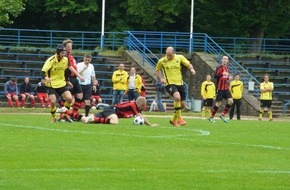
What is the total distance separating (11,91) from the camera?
4644 cm

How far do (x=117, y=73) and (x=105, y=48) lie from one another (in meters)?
17.6

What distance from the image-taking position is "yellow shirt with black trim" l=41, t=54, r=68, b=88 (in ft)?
86.6

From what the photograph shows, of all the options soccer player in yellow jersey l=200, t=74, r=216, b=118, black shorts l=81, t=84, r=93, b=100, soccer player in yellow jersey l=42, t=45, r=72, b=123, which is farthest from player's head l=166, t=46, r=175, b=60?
soccer player in yellow jersey l=200, t=74, r=216, b=118

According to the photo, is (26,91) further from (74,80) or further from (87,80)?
(74,80)

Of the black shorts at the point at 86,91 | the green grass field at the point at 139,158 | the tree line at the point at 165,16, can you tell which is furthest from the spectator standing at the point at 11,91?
the green grass field at the point at 139,158

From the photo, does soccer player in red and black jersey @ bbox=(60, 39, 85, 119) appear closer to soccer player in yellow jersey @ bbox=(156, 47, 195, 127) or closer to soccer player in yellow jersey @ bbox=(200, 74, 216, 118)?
soccer player in yellow jersey @ bbox=(156, 47, 195, 127)

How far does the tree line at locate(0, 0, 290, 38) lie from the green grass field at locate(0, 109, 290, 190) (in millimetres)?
37196

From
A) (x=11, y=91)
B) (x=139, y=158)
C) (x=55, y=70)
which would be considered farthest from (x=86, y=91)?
(x=11, y=91)

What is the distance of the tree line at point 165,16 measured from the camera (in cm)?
6228

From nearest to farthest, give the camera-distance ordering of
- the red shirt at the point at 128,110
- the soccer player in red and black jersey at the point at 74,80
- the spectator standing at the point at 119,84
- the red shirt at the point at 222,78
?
the red shirt at the point at 128,110
the soccer player in red and black jersey at the point at 74,80
the red shirt at the point at 222,78
the spectator standing at the point at 119,84

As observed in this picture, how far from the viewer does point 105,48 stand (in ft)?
189

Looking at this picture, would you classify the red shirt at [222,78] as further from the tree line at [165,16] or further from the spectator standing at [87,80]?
the tree line at [165,16]

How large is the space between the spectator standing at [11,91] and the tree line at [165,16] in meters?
12.7

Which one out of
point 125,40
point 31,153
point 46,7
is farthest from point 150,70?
point 31,153
